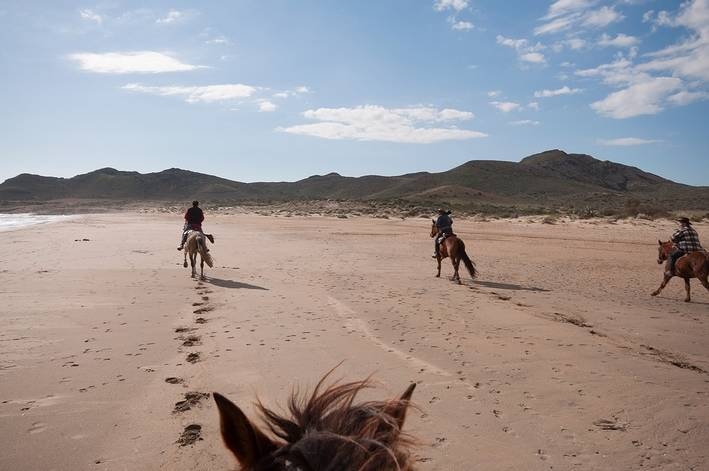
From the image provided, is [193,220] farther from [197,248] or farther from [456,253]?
[456,253]

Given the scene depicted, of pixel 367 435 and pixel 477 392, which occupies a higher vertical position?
pixel 367 435

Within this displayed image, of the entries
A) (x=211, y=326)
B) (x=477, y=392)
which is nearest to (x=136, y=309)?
(x=211, y=326)

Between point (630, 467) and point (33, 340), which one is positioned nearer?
point (630, 467)

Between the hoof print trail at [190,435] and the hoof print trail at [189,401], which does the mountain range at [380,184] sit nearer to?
the hoof print trail at [189,401]

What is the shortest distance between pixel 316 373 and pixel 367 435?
3.97 metres

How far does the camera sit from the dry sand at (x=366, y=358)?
371 cm

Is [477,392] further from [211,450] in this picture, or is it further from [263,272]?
[263,272]

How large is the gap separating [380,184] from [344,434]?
4192 inches

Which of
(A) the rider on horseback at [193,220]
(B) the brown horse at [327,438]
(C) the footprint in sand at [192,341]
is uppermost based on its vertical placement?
(A) the rider on horseback at [193,220]

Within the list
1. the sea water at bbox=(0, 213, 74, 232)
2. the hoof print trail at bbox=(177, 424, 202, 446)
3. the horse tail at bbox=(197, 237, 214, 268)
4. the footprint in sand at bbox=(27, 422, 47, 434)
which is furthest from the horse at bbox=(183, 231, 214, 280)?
the sea water at bbox=(0, 213, 74, 232)

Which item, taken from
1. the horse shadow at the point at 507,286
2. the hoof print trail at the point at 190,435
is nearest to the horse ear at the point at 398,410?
the hoof print trail at the point at 190,435

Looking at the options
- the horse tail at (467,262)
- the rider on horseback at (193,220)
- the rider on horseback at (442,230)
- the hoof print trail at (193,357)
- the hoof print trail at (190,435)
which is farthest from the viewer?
the rider on horseback at (193,220)

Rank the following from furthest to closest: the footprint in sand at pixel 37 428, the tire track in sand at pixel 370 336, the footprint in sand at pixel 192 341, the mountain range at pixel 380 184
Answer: the mountain range at pixel 380 184, the footprint in sand at pixel 192 341, the tire track in sand at pixel 370 336, the footprint in sand at pixel 37 428

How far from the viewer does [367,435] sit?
148 centimetres
